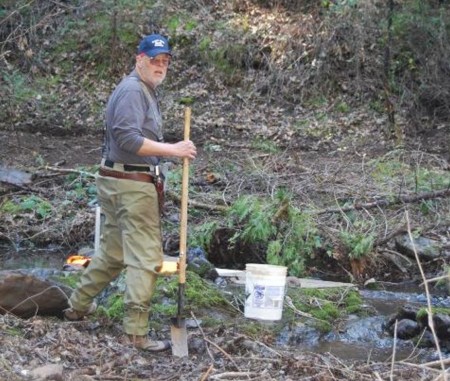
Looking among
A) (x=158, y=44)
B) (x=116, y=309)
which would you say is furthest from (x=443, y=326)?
(x=158, y=44)

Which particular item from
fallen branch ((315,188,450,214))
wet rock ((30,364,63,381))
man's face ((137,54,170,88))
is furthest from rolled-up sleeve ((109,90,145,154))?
fallen branch ((315,188,450,214))

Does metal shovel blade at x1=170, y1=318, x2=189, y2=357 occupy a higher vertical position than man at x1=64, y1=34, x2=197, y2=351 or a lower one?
lower

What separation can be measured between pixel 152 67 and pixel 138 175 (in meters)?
0.70

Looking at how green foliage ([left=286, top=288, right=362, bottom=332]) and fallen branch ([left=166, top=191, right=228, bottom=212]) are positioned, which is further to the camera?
fallen branch ([left=166, top=191, right=228, bottom=212])

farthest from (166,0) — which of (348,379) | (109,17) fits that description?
(348,379)

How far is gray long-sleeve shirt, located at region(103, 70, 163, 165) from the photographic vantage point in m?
4.93

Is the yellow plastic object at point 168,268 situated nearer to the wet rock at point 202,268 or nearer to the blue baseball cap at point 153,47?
the blue baseball cap at point 153,47

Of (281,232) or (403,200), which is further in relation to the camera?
(403,200)

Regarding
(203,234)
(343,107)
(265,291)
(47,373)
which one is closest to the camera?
(47,373)

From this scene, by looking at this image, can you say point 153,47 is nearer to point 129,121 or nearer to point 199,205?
point 129,121

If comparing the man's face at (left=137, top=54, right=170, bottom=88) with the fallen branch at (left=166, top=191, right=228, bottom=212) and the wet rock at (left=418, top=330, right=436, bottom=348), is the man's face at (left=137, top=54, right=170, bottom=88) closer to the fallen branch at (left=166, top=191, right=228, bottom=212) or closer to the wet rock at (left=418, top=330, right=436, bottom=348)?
the wet rock at (left=418, top=330, right=436, bottom=348)

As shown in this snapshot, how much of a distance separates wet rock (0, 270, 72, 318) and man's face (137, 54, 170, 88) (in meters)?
1.57

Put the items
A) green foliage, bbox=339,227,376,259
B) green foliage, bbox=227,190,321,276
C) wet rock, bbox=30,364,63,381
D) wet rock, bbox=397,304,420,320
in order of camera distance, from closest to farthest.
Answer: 1. wet rock, bbox=30,364,63,381
2. wet rock, bbox=397,304,420,320
3. green foliage, bbox=227,190,321,276
4. green foliage, bbox=339,227,376,259

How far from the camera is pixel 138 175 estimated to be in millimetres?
5086
